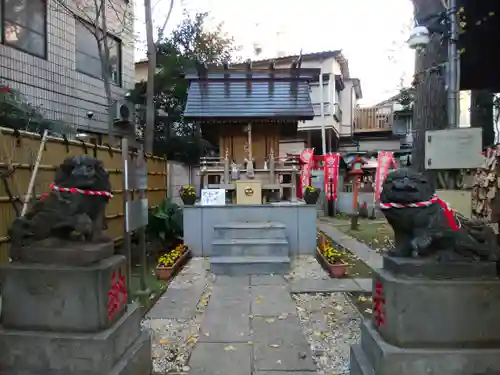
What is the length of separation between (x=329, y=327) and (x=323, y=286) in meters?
1.79

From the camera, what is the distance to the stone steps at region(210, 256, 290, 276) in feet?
25.3

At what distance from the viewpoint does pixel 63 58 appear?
462 inches

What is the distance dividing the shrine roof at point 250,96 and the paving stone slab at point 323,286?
5.84 m

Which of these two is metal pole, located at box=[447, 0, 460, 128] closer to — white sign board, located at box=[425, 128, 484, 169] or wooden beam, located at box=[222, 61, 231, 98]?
white sign board, located at box=[425, 128, 484, 169]

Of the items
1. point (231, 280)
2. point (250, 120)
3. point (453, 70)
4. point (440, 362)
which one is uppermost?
point (250, 120)

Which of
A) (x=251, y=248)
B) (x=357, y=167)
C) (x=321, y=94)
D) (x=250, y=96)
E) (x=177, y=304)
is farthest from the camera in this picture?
(x=321, y=94)

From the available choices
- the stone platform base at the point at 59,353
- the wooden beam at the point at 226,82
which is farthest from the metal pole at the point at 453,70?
the wooden beam at the point at 226,82

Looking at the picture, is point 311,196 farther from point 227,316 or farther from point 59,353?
point 59,353

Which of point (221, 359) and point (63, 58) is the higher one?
point (63, 58)

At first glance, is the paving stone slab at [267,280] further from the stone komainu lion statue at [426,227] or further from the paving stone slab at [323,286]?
the stone komainu lion statue at [426,227]

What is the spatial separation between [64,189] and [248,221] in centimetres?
686

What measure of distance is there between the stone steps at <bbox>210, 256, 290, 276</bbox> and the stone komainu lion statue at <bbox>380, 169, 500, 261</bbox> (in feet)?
15.8

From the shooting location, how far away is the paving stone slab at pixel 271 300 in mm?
5434

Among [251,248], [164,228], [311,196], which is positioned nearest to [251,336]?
[251,248]
